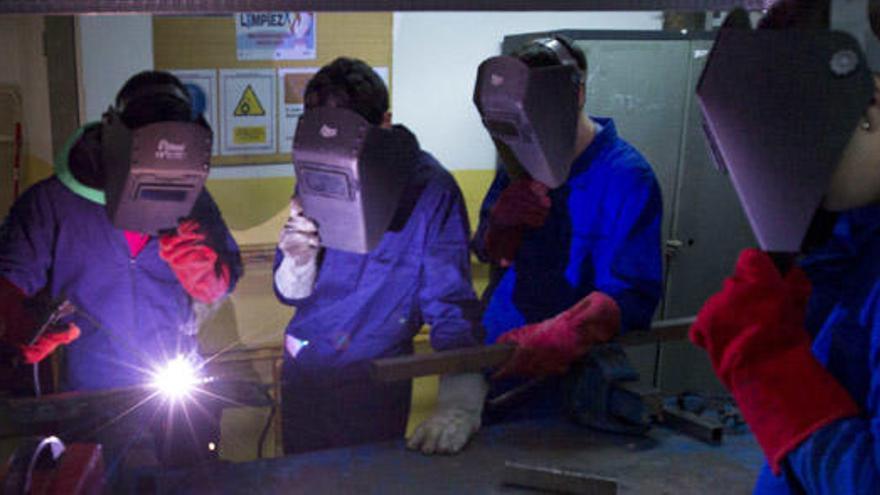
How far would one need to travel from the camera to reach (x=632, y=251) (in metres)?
1.62

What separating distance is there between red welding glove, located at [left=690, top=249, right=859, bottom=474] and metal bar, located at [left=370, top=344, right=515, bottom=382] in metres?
0.56

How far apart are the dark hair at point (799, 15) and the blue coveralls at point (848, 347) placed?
0.57 feet

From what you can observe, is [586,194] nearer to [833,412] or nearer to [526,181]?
[526,181]

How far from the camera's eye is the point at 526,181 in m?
1.79

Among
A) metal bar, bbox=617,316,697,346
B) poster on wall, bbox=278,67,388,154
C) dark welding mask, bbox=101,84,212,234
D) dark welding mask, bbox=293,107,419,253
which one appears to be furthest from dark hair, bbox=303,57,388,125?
poster on wall, bbox=278,67,388,154

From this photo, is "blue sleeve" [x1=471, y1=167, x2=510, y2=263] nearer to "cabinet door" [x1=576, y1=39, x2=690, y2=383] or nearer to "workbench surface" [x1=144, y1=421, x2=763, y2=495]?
"workbench surface" [x1=144, y1=421, x2=763, y2=495]

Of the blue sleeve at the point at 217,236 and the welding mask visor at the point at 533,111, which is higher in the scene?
the welding mask visor at the point at 533,111

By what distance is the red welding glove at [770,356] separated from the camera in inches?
31.2

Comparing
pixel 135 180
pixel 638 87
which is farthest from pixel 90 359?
pixel 638 87

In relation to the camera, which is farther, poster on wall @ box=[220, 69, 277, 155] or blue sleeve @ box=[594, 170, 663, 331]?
poster on wall @ box=[220, 69, 277, 155]

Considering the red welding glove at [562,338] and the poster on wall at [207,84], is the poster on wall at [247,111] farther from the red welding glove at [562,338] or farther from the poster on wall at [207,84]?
the red welding glove at [562,338]

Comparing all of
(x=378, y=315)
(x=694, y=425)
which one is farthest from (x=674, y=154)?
(x=694, y=425)

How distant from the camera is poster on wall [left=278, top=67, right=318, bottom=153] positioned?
2.58 meters

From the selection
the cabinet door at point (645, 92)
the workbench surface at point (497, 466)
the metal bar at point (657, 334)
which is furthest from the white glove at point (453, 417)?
the cabinet door at point (645, 92)
